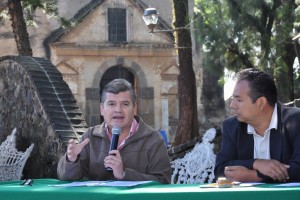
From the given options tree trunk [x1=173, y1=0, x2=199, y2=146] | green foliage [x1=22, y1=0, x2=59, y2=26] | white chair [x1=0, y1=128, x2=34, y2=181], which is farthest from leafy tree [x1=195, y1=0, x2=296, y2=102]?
white chair [x1=0, y1=128, x2=34, y2=181]

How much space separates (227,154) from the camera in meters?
4.54

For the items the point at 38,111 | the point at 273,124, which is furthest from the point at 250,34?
the point at 273,124

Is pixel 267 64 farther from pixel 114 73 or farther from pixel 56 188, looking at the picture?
pixel 56 188

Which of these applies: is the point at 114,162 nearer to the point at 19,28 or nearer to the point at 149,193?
the point at 149,193

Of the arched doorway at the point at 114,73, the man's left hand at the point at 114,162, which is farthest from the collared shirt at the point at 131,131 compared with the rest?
the arched doorway at the point at 114,73

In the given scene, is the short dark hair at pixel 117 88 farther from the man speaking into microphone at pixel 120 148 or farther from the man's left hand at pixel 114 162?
the man's left hand at pixel 114 162

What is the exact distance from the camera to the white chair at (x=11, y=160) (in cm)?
726

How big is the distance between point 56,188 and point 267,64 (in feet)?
46.6

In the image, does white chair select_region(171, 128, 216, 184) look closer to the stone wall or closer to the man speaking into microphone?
the man speaking into microphone

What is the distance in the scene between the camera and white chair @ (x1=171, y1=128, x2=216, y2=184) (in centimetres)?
586

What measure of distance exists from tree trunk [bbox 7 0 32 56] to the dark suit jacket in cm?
967

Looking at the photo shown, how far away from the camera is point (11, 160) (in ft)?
24.6

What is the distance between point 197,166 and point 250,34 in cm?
1168

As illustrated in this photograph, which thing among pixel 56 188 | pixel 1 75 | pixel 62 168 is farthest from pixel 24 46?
pixel 56 188
